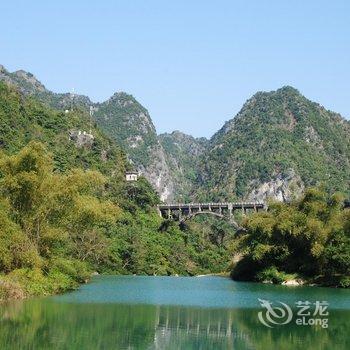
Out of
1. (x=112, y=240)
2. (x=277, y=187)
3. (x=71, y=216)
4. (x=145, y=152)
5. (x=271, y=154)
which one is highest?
(x=145, y=152)

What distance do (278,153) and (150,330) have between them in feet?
456

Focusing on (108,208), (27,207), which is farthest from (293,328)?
(108,208)

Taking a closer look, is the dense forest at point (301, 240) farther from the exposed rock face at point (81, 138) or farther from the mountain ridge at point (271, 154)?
the mountain ridge at point (271, 154)

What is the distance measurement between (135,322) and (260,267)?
102ft

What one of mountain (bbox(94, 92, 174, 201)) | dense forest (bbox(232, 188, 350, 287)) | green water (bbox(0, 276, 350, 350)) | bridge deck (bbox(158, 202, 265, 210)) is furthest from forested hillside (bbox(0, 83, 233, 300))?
mountain (bbox(94, 92, 174, 201))

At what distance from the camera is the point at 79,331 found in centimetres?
1989

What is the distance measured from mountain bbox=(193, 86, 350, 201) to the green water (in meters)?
118

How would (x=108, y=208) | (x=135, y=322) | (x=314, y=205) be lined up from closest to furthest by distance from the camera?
(x=135, y=322) < (x=108, y=208) < (x=314, y=205)

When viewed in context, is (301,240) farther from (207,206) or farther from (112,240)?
(207,206)

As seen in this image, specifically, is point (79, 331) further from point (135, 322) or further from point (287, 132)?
point (287, 132)

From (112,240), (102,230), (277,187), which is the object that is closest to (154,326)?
(112,240)

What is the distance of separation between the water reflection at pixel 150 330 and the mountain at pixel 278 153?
121 metres

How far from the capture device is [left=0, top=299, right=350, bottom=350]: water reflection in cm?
1803

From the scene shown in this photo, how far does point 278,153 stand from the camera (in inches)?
6191
